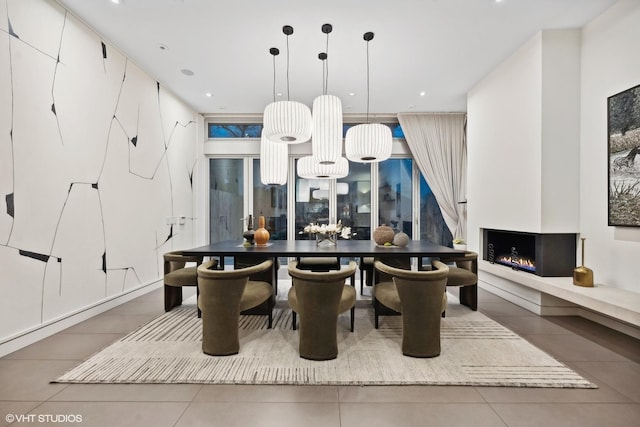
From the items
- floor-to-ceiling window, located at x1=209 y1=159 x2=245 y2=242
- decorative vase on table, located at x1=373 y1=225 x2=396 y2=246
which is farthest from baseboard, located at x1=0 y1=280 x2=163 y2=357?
decorative vase on table, located at x1=373 y1=225 x2=396 y2=246

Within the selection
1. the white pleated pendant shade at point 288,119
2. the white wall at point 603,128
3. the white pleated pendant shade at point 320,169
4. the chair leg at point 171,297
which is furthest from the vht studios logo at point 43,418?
the white wall at point 603,128

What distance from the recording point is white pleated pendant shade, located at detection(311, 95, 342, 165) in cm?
313

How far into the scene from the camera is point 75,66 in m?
2.99

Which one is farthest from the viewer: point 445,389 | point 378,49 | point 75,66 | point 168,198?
point 168,198

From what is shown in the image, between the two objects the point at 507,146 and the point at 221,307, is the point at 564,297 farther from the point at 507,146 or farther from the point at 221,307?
the point at 221,307

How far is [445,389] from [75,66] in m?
4.44

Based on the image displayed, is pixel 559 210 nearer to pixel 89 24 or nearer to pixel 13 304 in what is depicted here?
pixel 13 304

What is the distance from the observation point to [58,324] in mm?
2748

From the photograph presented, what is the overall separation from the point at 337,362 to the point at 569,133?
3449 mm

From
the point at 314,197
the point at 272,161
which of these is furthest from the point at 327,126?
the point at 314,197

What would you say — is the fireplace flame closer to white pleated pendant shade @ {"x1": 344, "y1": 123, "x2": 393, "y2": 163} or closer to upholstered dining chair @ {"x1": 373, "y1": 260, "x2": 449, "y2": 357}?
upholstered dining chair @ {"x1": 373, "y1": 260, "x2": 449, "y2": 357}

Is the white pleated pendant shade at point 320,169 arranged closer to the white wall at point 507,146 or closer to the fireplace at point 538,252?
the white wall at point 507,146

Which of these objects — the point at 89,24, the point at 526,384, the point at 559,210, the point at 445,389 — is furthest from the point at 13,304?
the point at 559,210

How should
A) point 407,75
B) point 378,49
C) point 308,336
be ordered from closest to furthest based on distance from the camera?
point 308,336 → point 378,49 → point 407,75
